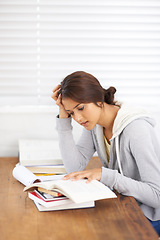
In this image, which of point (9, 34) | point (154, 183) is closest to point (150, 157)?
point (154, 183)

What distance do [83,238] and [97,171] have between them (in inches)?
13.8

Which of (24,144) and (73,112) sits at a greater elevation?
(73,112)

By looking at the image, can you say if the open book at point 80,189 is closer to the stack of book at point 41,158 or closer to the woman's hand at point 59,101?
the stack of book at point 41,158

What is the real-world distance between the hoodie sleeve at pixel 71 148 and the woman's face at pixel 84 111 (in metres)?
0.19

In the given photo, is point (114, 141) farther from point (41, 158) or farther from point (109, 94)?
point (41, 158)

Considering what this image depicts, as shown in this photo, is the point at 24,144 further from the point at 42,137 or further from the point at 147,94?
the point at 147,94

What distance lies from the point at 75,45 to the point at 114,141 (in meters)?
0.70

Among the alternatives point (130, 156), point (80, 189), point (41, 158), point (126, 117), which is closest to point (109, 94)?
point (126, 117)

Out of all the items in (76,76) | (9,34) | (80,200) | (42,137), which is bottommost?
(42,137)

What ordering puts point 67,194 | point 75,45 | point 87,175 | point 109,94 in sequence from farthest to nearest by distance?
point 75,45
point 109,94
point 87,175
point 67,194

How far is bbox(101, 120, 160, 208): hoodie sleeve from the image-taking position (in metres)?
1.30

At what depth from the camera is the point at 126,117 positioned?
4.87ft

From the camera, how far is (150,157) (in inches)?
53.4

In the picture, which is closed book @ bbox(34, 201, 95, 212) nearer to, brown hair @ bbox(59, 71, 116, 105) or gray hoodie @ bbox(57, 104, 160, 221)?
gray hoodie @ bbox(57, 104, 160, 221)
